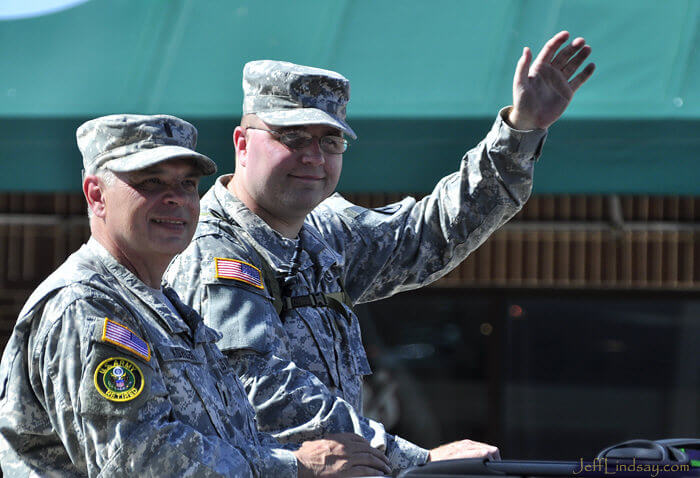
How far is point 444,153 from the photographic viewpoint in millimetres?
4141


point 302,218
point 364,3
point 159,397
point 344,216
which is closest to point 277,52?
point 364,3

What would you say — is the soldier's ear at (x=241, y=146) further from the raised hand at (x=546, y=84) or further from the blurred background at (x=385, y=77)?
the blurred background at (x=385, y=77)

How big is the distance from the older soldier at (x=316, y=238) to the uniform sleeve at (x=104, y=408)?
0.52m

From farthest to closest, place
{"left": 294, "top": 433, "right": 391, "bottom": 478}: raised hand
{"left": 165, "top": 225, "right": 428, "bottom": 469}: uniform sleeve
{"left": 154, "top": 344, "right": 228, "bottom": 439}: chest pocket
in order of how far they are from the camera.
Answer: {"left": 165, "top": 225, "right": 428, "bottom": 469}: uniform sleeve, {"left": 294, "top": 433, "right": 391, "bottom": 478}: raised hand, {"left": 154, "top": 344, "right": 228, "bottom": 439}: chest pocket

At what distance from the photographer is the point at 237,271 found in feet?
8.32

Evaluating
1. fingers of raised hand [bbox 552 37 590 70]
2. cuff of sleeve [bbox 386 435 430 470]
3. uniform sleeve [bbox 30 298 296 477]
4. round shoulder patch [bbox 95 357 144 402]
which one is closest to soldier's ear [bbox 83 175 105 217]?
uniform sleeve [bbox 30 298 296 477]

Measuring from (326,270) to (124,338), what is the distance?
0.93 meters

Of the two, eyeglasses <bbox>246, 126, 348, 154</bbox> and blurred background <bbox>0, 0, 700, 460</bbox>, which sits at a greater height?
blurred background <bbox>0, 0, 700, 460</bbox>

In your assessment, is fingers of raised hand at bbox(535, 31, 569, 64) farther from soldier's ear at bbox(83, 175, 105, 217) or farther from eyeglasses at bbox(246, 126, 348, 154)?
soldier's ear at bbox(83, 175, 105, 217)

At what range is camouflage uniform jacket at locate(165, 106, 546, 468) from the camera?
2490 millimetres

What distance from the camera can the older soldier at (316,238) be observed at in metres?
2.50

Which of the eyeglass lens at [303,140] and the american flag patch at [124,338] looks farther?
the eyeglass lens at [303,140]

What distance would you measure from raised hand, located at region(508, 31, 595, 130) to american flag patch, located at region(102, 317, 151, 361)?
1451mm

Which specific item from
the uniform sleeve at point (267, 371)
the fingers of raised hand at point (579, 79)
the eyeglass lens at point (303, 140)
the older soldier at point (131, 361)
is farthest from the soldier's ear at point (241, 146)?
the fingers of raised hand at point (579, 79)
